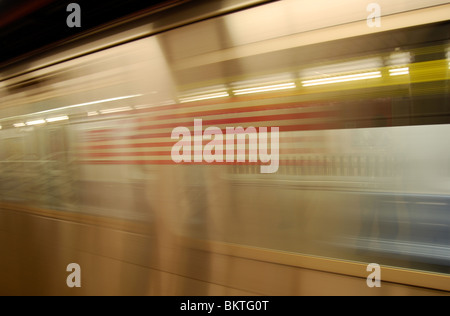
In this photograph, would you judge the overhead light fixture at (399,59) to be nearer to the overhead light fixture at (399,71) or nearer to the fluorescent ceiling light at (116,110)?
the overhead light fixture at (399,71)

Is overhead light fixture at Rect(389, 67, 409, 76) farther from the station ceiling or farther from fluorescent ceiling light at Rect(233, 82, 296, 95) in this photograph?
the station ceiling

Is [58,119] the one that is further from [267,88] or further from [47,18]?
[267,88]

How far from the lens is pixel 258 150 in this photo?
5.19ft

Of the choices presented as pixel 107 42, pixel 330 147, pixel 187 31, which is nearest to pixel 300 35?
pixel 330 147

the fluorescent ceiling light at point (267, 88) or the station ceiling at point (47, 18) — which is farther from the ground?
the station ceiling at point (47, 18)

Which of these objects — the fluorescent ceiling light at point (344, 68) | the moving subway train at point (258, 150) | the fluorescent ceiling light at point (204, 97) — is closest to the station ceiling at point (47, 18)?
the moving subway train at point (258, 150)

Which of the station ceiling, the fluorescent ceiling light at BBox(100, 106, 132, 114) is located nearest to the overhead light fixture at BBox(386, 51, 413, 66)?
the station ceiling

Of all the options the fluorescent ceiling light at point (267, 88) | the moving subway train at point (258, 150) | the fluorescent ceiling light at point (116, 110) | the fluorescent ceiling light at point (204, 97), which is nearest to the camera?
the moving subway train at point (258, 150)

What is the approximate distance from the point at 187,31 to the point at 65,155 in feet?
4.55

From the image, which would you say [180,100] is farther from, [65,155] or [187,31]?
[65,155]

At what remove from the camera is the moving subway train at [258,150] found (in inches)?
49.8

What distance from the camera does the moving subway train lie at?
1264 mm

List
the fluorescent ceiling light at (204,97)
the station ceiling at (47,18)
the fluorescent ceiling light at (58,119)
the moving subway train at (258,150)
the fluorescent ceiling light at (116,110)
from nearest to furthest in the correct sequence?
the moving subway train at (258,150), the fluorescent ceiling light at (204,97), the station ceiling at (47,18), the fluorescent ceiling light at (116,110), the fluorescent ceiling light at (58,119)

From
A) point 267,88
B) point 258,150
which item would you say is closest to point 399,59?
point 267,88
